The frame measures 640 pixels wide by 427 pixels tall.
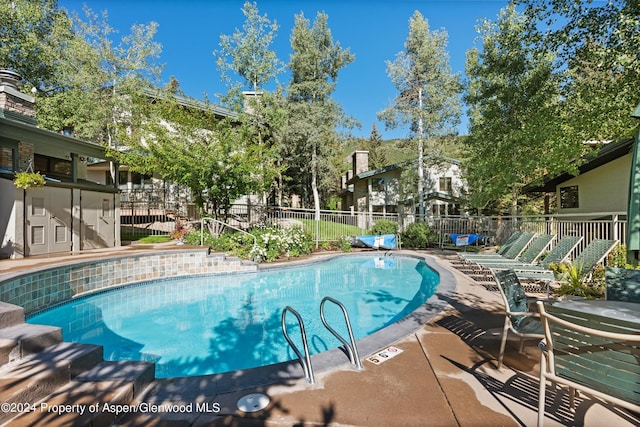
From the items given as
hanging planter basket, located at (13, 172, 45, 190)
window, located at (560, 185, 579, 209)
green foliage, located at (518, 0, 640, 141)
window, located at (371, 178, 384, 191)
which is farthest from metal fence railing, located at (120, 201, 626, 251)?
window, located at (371, 178, 384, 191)

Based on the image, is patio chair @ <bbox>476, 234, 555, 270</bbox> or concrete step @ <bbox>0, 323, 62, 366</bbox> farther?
patio chair @ <bbox>476, 234, 555, 270</bbox>

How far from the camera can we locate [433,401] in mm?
2426

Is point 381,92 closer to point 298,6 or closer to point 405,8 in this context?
point 405,8

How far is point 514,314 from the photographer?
2.77m

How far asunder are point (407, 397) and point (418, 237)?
489 inches

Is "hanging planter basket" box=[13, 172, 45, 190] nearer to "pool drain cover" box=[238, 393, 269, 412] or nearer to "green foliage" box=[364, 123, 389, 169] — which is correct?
"pool drain cover" box=[238, 393, 269, 412]

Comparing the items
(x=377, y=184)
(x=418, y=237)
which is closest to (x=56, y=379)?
(x=418, y=237)

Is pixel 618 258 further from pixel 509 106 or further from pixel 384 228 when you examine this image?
pixel 509 106

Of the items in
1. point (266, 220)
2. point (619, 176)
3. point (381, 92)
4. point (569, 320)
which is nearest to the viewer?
point (569, 320)

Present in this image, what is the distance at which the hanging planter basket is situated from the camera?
288 inches

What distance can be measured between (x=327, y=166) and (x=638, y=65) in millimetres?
16632

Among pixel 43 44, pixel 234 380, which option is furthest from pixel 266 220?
pixel 43 44

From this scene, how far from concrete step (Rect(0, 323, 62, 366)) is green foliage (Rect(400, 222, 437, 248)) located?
13.1 m

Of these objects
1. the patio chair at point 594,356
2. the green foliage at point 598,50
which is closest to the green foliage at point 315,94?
the green foliage at point 598,50
